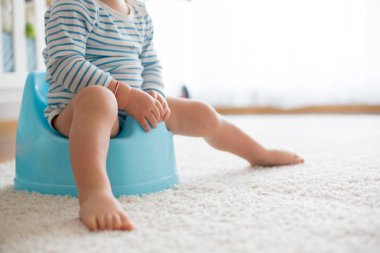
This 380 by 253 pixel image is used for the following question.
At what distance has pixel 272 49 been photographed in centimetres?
217

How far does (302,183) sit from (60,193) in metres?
0.44

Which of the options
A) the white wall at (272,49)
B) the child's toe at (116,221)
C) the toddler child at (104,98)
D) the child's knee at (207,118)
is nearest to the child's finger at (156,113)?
the toddler child at (104,98)

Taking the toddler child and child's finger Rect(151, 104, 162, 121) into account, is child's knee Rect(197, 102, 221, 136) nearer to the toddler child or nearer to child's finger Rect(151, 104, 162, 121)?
the toddler child

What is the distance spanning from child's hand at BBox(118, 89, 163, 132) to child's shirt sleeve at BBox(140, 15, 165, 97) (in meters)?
0.17

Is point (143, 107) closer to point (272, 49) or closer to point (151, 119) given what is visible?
point (151, 119)

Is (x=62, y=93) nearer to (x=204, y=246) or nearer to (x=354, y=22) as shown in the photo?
(x=204, y=246)

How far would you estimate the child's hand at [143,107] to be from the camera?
83 centimetres

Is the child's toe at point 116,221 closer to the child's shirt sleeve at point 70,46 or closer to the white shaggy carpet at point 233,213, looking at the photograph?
the white shaggy carpet at point 233,213

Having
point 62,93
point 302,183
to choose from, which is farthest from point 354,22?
point 62,93

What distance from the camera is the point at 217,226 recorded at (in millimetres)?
626

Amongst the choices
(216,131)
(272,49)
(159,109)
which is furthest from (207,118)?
(272,49)

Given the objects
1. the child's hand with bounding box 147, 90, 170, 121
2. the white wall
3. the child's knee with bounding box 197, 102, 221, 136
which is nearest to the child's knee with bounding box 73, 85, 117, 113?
the child's hand with bounding box 147, 90, 170, 121

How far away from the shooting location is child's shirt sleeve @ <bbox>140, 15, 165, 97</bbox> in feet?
3.34

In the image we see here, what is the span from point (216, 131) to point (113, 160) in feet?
0.84
